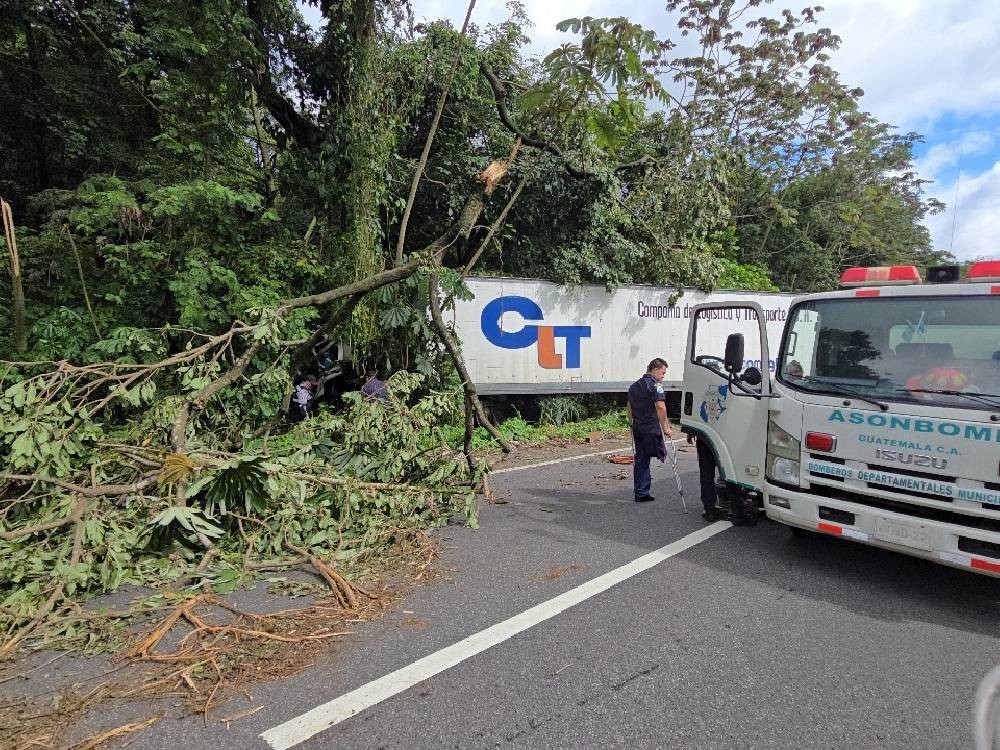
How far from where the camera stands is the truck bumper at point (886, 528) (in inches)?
146

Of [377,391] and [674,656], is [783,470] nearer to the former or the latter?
[674,656]

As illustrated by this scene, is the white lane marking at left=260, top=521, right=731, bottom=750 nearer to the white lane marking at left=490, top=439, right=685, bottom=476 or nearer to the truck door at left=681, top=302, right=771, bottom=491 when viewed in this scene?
the truck door at left=681, top=302, right=771, bottom=491

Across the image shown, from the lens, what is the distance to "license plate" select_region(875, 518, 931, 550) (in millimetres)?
3859

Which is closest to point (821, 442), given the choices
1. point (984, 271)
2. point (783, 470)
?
point (783, 470)

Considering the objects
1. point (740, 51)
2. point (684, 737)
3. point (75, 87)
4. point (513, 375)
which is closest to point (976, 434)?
point (684, 737)

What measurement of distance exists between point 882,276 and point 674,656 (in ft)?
11.5

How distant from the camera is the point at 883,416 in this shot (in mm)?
4102

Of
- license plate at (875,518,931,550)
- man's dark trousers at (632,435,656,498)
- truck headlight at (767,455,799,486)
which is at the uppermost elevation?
truck headlight at (767,455,799,486)

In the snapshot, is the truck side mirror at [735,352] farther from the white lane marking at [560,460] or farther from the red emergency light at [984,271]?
the white lane marking at [560,460]

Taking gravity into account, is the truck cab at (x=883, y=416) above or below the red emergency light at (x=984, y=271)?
below

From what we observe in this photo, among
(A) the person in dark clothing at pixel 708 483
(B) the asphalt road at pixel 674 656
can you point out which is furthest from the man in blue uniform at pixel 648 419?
Answer: (B) the asphalt road at pixel 674 656

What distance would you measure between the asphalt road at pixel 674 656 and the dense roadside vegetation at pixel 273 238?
1.00 m

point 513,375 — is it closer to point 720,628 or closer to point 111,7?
point 720,628

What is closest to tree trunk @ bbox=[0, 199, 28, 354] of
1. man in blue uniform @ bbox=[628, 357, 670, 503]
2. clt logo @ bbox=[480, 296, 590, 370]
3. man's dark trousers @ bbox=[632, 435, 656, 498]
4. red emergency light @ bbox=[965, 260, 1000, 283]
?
clt logo @ bbox=[480, 296, 590, 370]
